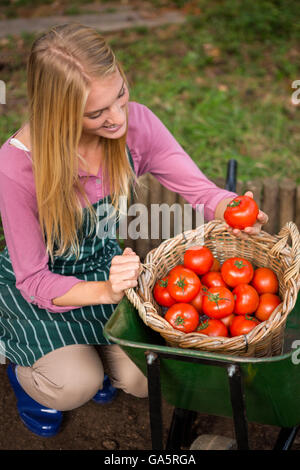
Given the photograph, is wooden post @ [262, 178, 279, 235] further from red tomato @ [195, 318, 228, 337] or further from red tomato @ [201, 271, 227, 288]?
red tomato @ [195, 318, 228, 337]

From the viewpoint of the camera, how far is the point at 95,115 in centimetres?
188

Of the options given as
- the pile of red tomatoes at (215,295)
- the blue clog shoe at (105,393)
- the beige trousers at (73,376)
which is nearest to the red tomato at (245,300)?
the pile of red tomatoes at (215,295)

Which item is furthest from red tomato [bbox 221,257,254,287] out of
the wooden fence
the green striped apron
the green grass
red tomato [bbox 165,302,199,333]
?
the green grass

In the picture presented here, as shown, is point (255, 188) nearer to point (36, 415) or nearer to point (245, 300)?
point (245, 300)

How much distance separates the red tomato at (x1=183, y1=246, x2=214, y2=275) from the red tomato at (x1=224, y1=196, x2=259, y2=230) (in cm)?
14

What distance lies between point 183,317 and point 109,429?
3.07 feet

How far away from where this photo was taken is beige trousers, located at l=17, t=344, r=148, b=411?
2.10m

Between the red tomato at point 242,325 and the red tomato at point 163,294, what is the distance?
Answer: 0.23 metres

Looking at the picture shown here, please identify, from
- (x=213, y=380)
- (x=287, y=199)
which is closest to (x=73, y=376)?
(x=213, y=380)

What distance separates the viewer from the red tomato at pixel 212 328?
1.81 metres

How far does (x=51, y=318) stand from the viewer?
217cm

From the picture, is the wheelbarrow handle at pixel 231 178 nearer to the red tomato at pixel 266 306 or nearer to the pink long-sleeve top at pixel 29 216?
the pink long-sleeve top at pixel 29 216
